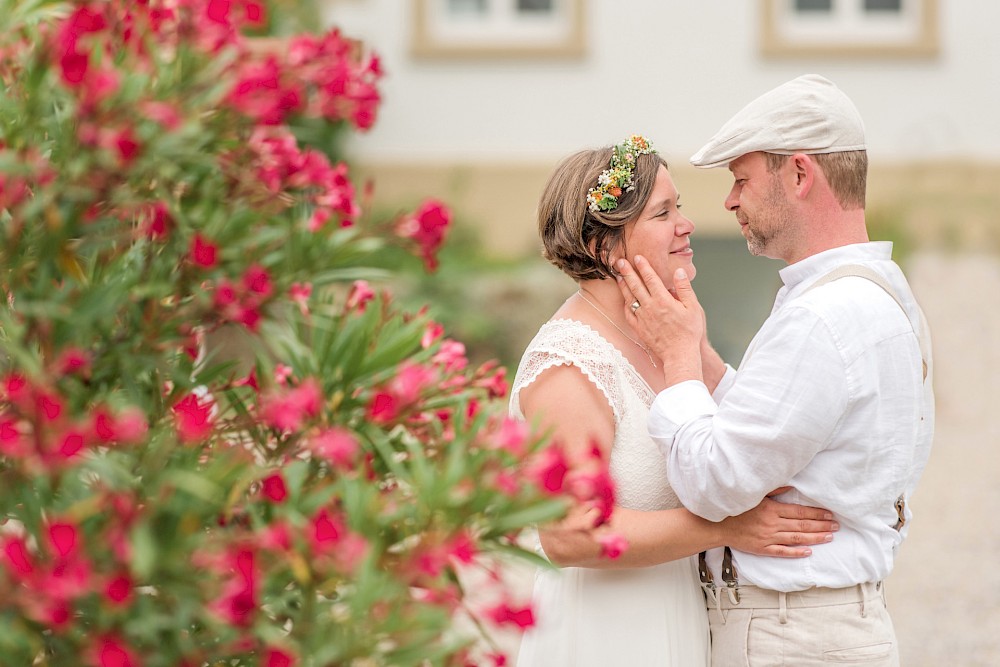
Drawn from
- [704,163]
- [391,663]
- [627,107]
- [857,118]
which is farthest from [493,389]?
[627,107]

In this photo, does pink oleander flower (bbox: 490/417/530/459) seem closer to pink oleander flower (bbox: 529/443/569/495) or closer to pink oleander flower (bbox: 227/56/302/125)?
pink oleander flower (bbox: 529/443/569/495)

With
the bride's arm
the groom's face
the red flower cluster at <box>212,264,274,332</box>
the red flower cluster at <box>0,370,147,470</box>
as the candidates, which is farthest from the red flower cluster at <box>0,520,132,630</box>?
the groom's face

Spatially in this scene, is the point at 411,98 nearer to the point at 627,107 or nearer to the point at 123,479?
the point at 627,107

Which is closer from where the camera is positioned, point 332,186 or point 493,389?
point 332,186

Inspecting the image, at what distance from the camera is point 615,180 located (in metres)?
3.13

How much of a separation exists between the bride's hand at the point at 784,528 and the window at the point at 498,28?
1071 cm

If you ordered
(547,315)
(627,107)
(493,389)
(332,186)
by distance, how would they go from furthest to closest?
1. (627,107)
2. (547,315)
3. (493,389)
4. (332,186)

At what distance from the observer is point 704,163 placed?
300 cm

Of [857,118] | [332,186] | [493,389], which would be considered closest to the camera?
[332,186]

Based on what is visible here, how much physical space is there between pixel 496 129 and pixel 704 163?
10.4 meters

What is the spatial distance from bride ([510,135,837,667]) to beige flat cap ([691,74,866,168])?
12.7 inches

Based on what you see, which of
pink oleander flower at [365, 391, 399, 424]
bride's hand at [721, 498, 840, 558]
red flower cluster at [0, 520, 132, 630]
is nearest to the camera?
red flower cluster at [0, 520, 132, 630]

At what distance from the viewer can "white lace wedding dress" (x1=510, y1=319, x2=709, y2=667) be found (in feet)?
9.88

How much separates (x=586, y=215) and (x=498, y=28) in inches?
421
